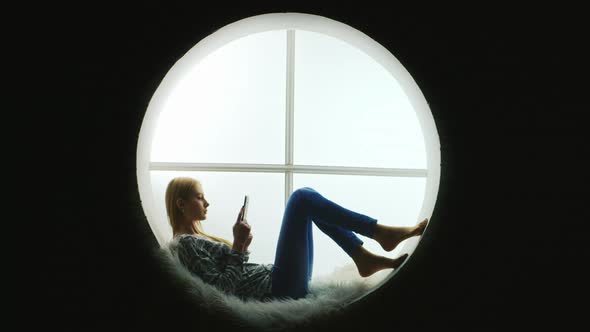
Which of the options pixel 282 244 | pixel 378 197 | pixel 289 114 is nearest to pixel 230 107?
pixel 378 197

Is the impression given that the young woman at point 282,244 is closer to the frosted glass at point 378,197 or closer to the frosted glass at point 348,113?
the frosted glass at point 378,197

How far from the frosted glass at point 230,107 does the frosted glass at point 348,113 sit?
0.33 meters

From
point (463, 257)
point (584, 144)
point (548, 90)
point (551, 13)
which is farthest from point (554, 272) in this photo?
point (551, 13)

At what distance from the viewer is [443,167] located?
1.14m

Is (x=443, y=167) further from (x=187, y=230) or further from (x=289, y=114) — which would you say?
(x=289, y=114)

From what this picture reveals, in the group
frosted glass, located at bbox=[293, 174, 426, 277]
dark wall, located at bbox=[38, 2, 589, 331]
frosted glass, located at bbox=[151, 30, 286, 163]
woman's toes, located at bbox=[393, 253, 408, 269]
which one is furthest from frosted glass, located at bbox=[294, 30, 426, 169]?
dark wall, located at bbox=[38, 2, 589, 331]

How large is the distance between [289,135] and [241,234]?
108 cm

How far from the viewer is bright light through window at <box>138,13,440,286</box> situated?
9.80 ft

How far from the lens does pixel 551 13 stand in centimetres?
114

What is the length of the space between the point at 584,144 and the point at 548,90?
17 cm

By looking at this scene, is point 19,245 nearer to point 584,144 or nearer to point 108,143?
point 108,143

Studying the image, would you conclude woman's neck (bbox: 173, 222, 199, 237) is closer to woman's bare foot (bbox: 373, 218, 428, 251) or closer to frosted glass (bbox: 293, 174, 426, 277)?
woman's bare foot (bbox: 373, 218, 428, 251)

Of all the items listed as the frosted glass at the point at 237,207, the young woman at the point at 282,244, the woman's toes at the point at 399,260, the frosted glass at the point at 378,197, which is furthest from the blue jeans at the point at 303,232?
the frosted glass at the point at 378,197

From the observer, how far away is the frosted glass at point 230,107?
3.92 m
